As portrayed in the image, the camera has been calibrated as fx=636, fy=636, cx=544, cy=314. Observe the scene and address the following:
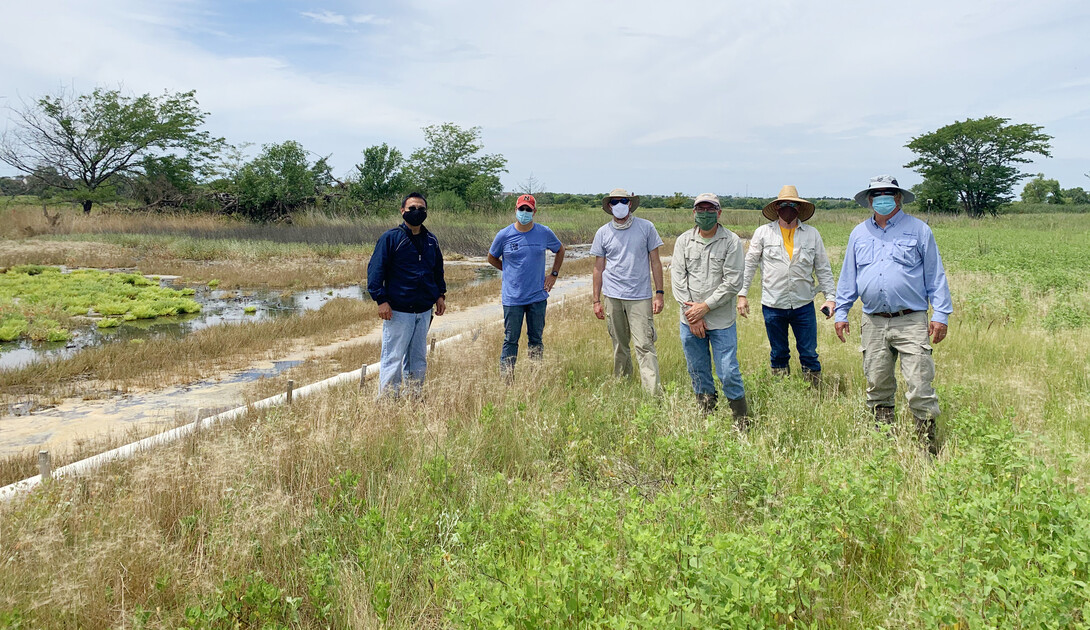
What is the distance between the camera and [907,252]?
4.50 m

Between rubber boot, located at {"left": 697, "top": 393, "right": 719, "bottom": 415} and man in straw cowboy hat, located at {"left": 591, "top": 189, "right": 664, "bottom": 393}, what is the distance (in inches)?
18.4

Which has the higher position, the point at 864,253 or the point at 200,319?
the point at 864,253

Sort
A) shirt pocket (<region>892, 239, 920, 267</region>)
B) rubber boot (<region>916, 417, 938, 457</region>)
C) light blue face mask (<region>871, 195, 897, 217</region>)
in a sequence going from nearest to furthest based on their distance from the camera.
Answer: rubber boot (<region>916, 417, 938, 457</region>) → shirt pocket (<region>892, 239, 920, 267</region>) → light blue face mask (<region>871, 195, 897, 217</region>)

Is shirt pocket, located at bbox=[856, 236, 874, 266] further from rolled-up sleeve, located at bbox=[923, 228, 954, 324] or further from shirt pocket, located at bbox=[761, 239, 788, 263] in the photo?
shirt pocket, located at bbox=[761, 239, 788, 263]

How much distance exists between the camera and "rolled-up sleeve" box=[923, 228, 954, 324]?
444cm

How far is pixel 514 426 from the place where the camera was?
15.8 feet

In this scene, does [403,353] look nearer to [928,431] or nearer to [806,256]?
[806,256]

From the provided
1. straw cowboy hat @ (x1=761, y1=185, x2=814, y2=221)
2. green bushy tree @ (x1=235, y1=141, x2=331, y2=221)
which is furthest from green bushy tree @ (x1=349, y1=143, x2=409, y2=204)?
straw cowboy hat @ (x1=761, y1=185, x2=814, y2=221)

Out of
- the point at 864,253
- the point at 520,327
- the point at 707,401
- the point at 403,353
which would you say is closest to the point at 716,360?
the point at 707,401

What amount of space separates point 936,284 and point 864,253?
0.52 meters

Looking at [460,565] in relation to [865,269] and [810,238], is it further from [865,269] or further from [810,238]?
[810,238]

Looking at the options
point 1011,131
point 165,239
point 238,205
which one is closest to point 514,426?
point 165,239

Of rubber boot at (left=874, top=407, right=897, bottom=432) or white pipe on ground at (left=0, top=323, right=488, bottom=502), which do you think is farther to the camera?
rubber boot at (left=874, top=407, right=897, bottom=432)

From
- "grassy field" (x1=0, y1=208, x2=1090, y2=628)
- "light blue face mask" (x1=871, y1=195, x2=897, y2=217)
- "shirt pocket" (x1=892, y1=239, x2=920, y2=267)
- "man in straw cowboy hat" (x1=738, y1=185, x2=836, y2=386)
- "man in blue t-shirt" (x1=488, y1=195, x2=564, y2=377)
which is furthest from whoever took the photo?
"man in blue t-shirt" (x1=488, y1=195, x2=564, y2=377)
